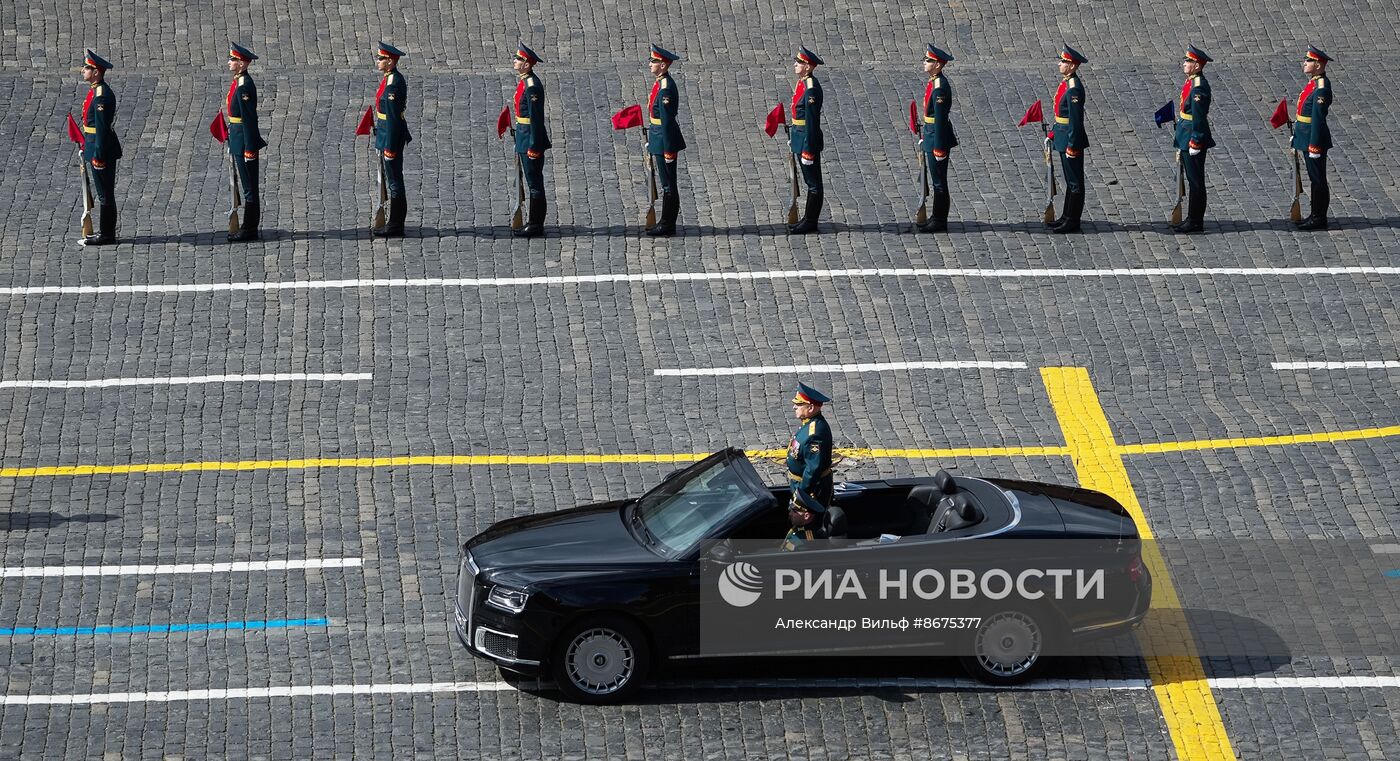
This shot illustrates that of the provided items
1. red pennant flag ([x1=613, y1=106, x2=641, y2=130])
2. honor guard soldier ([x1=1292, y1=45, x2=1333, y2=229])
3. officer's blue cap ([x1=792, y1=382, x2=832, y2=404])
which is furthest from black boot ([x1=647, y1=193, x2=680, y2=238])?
officer's blue cap ([x1=792, y1=382, x2=832, y2=404])

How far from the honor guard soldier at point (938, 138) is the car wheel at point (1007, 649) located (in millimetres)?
8417

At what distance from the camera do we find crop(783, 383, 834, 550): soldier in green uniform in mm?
12719

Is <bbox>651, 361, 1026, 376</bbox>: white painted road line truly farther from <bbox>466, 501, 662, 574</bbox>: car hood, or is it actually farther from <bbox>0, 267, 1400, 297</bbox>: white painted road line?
<bbox>466, 501, 662, 574</bbox>: car hood

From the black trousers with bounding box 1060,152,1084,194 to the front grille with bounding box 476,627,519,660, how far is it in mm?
9922

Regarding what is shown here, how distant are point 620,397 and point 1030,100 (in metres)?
8.63

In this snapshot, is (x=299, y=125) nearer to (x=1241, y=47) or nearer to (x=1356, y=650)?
(x=1241, y=47)

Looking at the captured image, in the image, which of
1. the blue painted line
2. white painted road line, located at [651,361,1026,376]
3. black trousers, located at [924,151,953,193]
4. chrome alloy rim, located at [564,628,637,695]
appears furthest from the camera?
black trousers, located at [924,151,953,193]

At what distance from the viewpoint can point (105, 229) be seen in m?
20.1

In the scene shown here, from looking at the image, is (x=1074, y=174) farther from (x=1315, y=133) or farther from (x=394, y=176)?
(x=394, y=176)

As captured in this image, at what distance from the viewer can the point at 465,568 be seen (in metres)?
12.8

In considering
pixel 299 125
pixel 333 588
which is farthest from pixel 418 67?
pixel 333 588

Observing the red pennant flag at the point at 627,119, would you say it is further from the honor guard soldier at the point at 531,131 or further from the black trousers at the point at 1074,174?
the black trousers at the point at 1074,174

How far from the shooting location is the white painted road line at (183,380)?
17.3 metres

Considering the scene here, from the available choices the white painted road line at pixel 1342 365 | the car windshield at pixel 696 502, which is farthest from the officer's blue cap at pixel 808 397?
the white painted road line at pixel 1342 365
